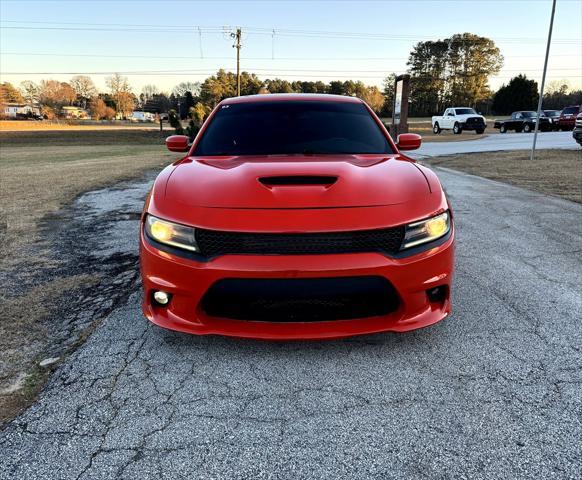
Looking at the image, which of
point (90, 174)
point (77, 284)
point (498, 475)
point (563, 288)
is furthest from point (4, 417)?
point (90, 174)

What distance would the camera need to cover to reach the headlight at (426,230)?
2.37 metres

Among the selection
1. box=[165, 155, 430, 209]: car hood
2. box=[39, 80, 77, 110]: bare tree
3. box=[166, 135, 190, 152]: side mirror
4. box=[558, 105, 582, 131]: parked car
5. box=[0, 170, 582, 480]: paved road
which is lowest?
box=[0, 170, 582, 480]: paved road

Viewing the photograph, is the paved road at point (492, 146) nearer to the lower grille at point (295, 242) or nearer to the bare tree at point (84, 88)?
the lower grille at point (295, 242)

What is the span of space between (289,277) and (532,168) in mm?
12422

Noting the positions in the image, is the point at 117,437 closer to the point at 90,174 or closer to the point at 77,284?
the point at 77,284

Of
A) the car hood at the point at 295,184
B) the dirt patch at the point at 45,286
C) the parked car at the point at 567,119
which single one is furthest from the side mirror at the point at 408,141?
the parked car at the point at 567,119

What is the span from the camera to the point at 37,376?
7.64ft

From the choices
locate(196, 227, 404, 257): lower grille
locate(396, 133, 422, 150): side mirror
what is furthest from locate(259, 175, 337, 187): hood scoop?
locate(396, 133, 422, 150): side mirror

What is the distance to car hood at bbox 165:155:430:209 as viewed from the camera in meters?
2.38

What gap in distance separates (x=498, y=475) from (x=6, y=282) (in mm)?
3816

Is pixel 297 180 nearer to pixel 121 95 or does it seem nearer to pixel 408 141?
pixel 408 141

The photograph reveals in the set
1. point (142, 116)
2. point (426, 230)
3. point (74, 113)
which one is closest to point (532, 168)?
point (426, 230)

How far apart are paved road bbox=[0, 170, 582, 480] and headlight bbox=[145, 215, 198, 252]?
25.8 inches

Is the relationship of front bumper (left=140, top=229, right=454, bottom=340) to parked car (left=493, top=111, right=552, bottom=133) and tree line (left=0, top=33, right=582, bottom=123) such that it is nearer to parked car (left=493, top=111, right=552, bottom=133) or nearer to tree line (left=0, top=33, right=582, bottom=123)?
parked car (left=493, top=111, right=552, bottom=133)
